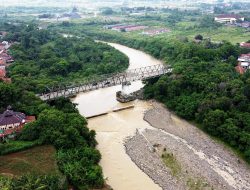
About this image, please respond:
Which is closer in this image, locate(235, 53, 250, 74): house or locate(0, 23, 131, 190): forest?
locate(0, 23, 131, 190): forest

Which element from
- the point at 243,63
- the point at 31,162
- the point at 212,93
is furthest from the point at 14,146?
the point at 243,63

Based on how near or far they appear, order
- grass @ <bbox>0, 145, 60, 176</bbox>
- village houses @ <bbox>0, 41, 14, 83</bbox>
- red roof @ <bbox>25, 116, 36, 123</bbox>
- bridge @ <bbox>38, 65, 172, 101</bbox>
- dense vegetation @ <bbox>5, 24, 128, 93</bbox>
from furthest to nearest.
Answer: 1. village houses @ <bbox>0, 41, 14, 83</bbox>
2. dense vegetation @ <bbox>5, 24, 128, 93</bbox>
3. bridge @ <bbox>38, 65, 172, 101</bbox>
4. red roof @ <bbox>25, 116, 36, 123</bbox>
5. grass @ <bbox>0, 145, 60, 176</bbox>

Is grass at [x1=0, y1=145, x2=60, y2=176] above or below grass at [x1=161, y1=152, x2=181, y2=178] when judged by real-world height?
above

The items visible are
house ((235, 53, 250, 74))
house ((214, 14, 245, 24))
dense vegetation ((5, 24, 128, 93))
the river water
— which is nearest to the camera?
the river water

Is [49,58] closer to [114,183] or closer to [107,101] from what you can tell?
[107,101]

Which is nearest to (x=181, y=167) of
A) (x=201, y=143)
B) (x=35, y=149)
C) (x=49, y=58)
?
(x=201, y=143)

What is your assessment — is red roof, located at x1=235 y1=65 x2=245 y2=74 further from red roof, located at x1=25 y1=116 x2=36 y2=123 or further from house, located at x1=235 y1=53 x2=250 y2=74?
red roof, located at x1=25 y1=116 x2=36 y2=123

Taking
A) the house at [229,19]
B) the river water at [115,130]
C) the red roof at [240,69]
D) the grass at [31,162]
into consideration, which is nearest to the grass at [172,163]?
the river water at [115,130]

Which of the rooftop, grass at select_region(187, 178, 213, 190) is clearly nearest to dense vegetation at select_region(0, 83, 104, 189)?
the rooftop
